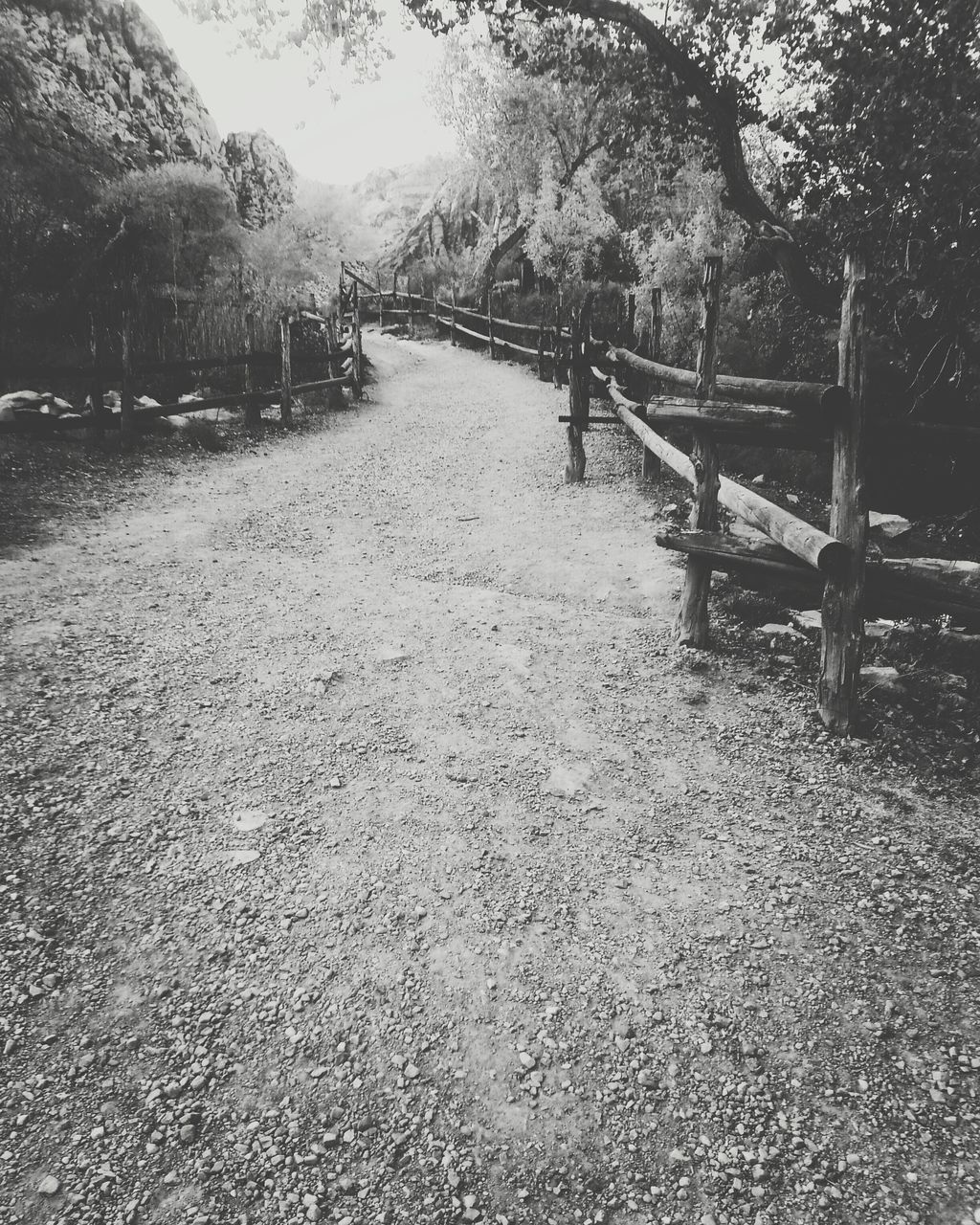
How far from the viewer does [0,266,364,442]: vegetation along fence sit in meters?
8.88

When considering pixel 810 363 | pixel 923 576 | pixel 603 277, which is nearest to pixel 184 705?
pixel 923 576

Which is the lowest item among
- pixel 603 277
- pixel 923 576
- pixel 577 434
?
pixel 923 576

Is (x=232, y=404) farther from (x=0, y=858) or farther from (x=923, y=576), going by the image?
(x=923, y=576)

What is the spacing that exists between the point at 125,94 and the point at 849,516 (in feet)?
93.5

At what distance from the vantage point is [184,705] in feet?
13.2

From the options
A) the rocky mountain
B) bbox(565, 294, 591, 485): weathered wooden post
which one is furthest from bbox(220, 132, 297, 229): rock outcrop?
bbox(565, 294, 591, 485): weathered wooden post

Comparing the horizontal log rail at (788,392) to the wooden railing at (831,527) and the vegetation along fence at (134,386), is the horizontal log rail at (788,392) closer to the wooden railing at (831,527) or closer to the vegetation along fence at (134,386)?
the wooden railing at (831,527)

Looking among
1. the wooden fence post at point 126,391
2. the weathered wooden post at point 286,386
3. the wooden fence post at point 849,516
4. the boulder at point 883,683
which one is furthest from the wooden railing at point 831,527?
the weathered wooden post at point 286,386

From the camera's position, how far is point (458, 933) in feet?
8.79

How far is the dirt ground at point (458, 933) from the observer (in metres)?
1.95

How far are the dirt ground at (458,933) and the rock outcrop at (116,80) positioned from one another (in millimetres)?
20923

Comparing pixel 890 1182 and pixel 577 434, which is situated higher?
pixel 577 434

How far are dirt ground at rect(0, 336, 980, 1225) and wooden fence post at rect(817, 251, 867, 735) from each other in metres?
0.35

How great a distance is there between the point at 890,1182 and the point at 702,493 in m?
3.99
